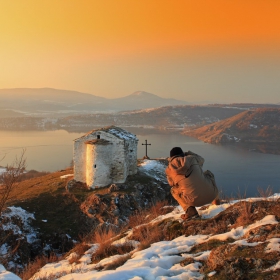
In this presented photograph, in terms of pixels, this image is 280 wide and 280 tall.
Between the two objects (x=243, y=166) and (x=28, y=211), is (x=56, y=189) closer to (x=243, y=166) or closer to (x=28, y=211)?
(x=28, y=211)

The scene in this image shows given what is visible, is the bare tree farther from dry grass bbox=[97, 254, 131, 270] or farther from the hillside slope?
dry grass bbox=[97, 254, 131, 270]

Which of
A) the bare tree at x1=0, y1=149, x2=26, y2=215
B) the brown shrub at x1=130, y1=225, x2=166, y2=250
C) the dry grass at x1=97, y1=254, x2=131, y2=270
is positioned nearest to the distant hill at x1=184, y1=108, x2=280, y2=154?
the bare tree at x1=0, y1=149, x2=26, y2=215

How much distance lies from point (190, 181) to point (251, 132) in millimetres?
99946

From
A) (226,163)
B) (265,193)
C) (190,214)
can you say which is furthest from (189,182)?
(226,163)

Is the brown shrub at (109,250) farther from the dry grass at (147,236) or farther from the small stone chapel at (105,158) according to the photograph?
the small stone chapel at (105,158)

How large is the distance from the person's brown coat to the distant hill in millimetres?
70482

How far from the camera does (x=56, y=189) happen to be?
2161 centimetres

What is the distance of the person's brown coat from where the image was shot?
19.1 ft

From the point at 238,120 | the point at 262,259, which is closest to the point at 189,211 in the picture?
the point at 262,259

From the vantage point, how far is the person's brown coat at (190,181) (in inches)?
→ 229

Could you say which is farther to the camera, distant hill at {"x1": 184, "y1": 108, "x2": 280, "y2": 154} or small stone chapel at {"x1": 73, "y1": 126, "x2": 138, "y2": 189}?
distant hill at {"x1": 184, "y1": 108, "x2": 280, "y2": 154}

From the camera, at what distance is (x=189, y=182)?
19.2 ft

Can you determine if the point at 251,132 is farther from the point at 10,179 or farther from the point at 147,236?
the point at 147,236

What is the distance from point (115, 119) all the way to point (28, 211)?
453ft
